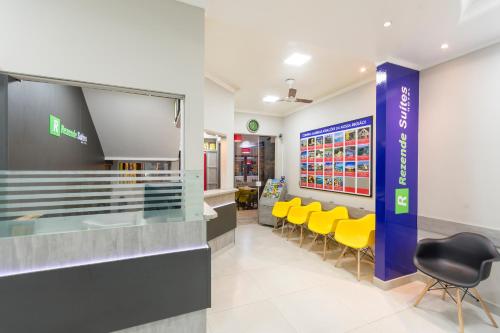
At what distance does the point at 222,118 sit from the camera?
4879 millimetres

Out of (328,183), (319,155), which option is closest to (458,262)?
(328,183)

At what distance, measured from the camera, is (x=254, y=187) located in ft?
24.7

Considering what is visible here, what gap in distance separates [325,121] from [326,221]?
2.43m

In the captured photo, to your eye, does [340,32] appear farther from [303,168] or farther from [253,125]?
→ [253,125]

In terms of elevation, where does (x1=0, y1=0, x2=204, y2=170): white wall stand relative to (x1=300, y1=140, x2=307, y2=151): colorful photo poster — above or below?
above

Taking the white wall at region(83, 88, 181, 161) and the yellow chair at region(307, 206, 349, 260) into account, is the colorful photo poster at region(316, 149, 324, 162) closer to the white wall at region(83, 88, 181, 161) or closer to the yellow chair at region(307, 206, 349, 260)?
the yellow chair at region(307, 206, 349, 260)

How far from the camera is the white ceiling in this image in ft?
7.32

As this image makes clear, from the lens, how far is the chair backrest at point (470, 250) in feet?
8.21

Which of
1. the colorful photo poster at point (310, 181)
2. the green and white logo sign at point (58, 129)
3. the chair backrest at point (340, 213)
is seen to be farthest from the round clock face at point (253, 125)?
the green and white logo sign at point (58, 129)

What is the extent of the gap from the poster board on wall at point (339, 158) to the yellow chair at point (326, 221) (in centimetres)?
53

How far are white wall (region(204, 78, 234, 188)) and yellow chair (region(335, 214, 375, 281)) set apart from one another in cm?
250

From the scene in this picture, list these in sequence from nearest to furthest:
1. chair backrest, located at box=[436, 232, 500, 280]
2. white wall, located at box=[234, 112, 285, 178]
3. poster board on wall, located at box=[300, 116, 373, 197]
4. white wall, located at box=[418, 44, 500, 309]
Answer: chair backrest, located at box=[436, 232, 500, 280], white wall, located at box=[418, 44, 500, 309], poster board on wall, located at box=[300, 116, 373, 197], white wall, located at box=[234, 112, 285, 178]

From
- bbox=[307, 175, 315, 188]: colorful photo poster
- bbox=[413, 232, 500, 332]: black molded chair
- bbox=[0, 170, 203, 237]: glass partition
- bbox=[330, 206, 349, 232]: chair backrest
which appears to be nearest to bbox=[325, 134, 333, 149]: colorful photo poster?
bbox=[307, 175, 315, 188]: colorful photo poster

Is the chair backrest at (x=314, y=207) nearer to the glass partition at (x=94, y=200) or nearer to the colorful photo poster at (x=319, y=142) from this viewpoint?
the colorful photo poster at (x=319, y=142)
